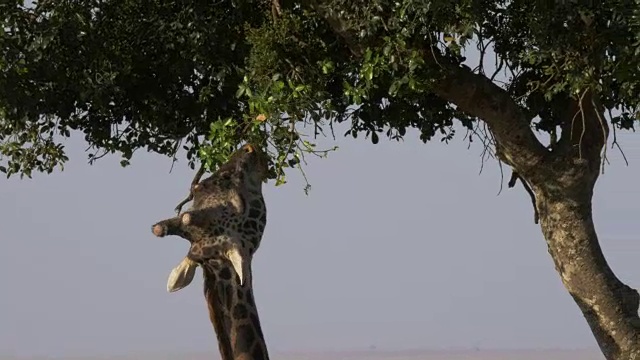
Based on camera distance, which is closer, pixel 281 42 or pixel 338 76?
pixel 281 42

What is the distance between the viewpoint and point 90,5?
8828 mm

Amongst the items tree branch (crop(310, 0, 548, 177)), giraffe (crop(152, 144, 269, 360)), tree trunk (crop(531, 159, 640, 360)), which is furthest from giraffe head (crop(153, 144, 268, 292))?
tree trunk (crop(531, 159, 640, 360))

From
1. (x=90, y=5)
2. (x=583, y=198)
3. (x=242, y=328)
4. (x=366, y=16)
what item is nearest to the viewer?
(x=242, y=328)

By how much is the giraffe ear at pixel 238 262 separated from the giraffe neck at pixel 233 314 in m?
0.06

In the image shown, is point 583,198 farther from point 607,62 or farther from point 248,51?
point 248,51

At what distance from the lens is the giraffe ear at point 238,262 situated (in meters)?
7.36

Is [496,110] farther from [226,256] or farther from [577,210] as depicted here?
[226,256]

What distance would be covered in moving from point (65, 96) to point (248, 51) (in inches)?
52.8

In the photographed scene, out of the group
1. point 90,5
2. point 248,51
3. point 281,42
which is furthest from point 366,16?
point 90,5

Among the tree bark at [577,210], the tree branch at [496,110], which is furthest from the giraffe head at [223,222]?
the tree bark at [577,210]

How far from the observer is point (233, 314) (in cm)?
747

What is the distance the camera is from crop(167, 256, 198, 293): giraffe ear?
7.40 m

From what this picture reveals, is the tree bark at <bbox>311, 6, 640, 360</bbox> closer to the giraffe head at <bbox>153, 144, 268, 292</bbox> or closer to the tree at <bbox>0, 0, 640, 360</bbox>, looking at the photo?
the tree at <bbox>0, 0, 640, 360</bbox>

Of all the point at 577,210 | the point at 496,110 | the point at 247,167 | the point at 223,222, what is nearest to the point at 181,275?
the point at 223,222
